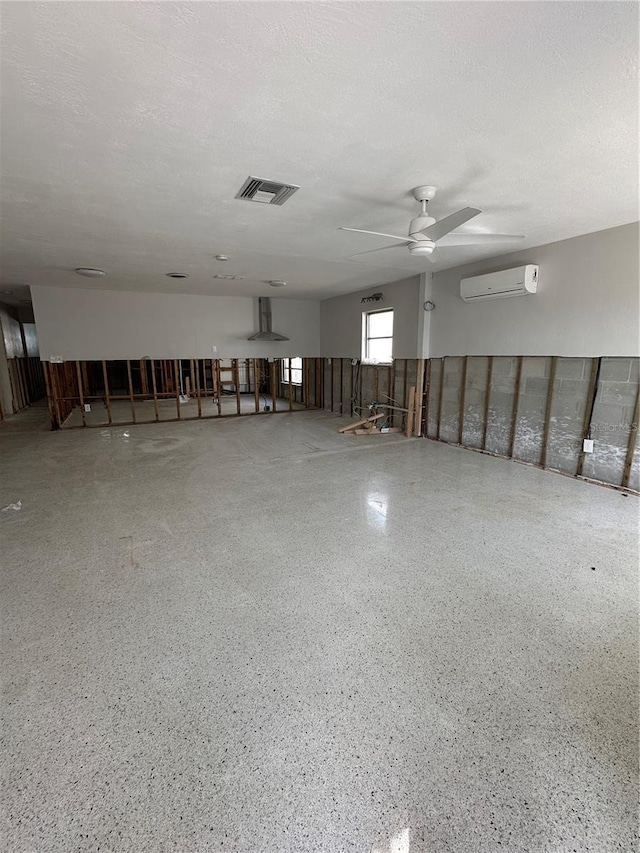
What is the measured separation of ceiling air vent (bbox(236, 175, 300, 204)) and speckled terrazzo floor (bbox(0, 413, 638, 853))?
2678mm

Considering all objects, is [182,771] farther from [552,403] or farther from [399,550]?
[552,403]

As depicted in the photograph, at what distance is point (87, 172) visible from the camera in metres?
2.58

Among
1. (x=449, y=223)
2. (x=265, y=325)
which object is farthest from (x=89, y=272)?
(x=449, y=223)

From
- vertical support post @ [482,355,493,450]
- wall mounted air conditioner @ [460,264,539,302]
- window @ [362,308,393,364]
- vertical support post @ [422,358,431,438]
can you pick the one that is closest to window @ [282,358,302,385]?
window @ [362,308,393,364]

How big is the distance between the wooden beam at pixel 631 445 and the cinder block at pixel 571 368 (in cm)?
58

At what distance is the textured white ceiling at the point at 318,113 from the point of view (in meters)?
1.43

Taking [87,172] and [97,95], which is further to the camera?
[87,172]

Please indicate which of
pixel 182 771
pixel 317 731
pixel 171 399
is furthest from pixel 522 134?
pixel 171 399

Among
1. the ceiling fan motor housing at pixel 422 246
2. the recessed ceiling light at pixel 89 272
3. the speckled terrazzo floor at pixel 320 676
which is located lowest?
the speckled terrazzo floor at pixel 320 676

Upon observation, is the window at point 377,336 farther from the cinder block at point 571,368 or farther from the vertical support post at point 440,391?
the cinder block at point 571,368

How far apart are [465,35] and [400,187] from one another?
1.30 metres

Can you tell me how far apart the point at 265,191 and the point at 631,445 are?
4.20 m

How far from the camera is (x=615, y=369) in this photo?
3865 mm

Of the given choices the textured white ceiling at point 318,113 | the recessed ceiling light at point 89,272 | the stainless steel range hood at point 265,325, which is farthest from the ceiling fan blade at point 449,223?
the stainless steel range hood at point 265,325
